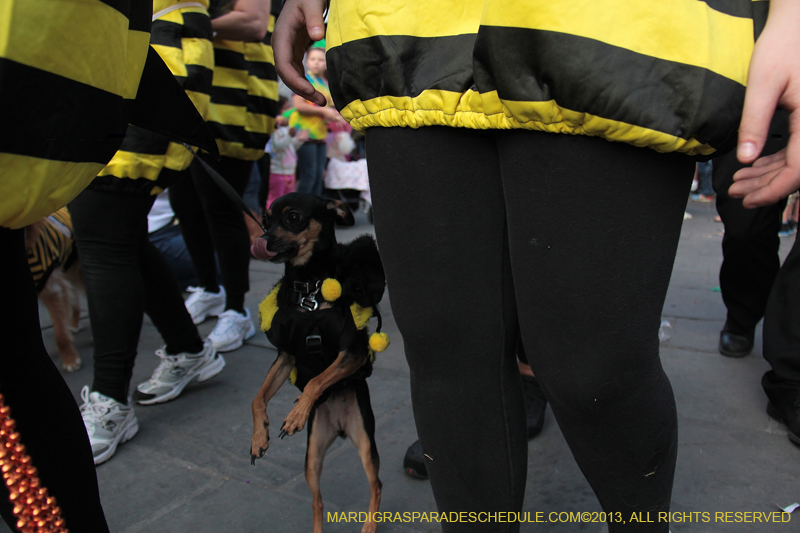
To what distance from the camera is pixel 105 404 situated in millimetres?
2240

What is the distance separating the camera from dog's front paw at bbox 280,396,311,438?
1646mm

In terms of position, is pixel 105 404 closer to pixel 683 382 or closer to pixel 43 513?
pixel 43 513

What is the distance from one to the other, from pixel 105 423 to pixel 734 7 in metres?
2.24

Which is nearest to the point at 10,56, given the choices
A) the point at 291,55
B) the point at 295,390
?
the point at 291,55

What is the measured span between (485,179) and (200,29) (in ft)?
5.73

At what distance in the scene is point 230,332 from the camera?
10.8 ft

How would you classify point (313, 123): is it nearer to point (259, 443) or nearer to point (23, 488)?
point (259, 443)

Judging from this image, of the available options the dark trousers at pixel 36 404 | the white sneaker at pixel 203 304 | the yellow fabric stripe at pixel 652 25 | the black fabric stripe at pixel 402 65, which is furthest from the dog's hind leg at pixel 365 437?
the white sneaker at pixel 203 304

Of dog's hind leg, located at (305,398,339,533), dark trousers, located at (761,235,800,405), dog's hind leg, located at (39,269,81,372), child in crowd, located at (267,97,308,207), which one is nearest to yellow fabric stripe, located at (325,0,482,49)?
dog's hind leg, located at (305,398,339,533)

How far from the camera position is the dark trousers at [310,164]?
24.2 feet

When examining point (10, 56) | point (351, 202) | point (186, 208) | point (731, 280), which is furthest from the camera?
point (351, 202)

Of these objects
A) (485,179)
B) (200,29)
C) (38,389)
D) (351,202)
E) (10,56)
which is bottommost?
(351,202)

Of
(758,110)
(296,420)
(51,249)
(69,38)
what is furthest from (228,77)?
(758,110)

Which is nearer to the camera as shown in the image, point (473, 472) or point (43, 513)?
point (43, 513)
